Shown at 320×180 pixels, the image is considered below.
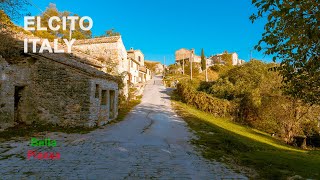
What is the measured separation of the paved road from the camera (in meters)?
7.39

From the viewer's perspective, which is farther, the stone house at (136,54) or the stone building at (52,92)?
the stone house at (136,54)

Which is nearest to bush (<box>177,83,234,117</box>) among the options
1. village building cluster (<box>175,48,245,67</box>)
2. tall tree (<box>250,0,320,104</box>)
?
tall tree (<box>250,0,320,104</box>)

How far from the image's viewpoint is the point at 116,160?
29.3 feet

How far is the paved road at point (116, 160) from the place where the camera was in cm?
739

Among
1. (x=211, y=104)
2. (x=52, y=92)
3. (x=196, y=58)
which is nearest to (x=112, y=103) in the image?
(x=52, y=92)

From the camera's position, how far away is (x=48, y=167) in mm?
7891

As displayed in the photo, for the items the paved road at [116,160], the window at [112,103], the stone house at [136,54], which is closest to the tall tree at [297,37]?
the paved road at [116,160]

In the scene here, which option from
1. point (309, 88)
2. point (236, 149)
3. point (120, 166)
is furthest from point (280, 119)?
point (120, 166)

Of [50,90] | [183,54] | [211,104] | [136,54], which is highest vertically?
[183,54]

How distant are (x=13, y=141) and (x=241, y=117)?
24.4m

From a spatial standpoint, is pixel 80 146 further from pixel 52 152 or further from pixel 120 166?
pixel 120 166

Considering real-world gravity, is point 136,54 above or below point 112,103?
above

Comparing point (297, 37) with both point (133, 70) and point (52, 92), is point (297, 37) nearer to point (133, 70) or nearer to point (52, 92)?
point (52, 92)

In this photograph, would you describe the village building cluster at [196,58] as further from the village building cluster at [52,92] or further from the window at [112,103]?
the village building cluster at [52,92]
